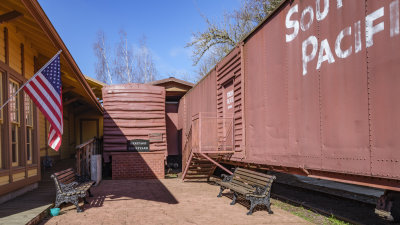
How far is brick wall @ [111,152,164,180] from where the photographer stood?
12.8m

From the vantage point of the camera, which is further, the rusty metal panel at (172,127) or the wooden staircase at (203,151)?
the rusty metal panel at (172,127)

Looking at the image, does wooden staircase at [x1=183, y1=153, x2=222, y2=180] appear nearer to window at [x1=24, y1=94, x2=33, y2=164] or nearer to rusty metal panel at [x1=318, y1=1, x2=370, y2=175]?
window at [x1=24, y1=94, x2=33, y2=164]

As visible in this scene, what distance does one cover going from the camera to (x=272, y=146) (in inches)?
257

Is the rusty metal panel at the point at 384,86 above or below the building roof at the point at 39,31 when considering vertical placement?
below

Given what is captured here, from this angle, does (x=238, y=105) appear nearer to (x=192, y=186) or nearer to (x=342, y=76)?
Result: (x=192, y=186)

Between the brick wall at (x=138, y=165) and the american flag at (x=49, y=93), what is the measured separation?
269 inches

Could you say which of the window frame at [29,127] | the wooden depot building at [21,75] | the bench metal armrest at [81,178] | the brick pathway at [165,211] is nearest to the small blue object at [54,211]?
the brick pathway at [165,211]

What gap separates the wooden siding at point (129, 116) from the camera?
513 inches

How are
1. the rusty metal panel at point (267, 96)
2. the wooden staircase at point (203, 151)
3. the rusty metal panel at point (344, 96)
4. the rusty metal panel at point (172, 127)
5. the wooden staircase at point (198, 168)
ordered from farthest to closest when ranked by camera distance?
the rusty metal panel at point (172, 127) < the wooden staircase at point (198, 168) < the wooden staircase at point (203, 151) < the rusty metal panel at point (267, 96) < the rusty metal panel at point (344, 96)

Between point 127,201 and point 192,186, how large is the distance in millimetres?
3105

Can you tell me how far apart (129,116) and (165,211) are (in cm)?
725

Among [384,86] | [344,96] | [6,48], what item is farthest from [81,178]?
[384,86]

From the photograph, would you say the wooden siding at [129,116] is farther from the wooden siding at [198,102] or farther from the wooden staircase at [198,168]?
the wooden staircase at [198,168]

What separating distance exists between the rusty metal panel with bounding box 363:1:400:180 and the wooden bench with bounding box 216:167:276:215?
8.69 feet
